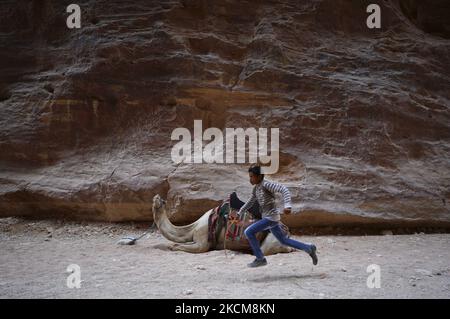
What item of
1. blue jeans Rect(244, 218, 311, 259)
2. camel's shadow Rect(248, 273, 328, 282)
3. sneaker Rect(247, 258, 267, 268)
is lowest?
camel's shadow Rect(248, 273, 328, 282)

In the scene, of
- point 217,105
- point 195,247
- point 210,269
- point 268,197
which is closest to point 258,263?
point 210,269

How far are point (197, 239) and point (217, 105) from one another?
3584 millimetres

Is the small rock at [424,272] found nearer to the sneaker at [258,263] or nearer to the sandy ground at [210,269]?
the sandy ground at [210,269]

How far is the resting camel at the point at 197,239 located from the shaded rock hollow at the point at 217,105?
114 cm

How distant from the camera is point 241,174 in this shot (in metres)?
8.76

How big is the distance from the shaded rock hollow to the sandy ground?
0.90 m

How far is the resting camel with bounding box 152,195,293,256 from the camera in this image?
679 centimetres

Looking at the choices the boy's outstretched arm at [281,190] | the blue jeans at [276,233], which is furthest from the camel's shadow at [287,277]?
the boy's outstretched arm at [281,190]

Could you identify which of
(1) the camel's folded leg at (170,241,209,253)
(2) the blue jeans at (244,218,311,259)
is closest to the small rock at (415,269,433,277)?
(2) the blue jeans at (244,218,311,259)

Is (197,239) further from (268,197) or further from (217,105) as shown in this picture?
(217,105)

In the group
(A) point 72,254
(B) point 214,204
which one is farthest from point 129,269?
(B) point 214,204

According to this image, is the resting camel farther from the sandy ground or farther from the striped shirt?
the striped shirt

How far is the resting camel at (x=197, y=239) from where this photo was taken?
679 cm

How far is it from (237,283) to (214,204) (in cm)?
342
